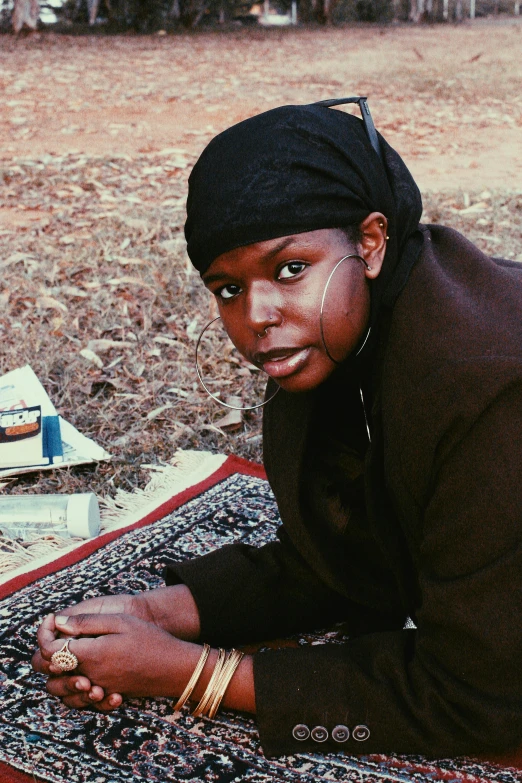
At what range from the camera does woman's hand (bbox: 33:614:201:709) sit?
1991 mm

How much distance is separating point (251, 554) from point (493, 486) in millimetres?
980

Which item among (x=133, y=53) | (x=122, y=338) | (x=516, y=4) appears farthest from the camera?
(x=516, y=4)

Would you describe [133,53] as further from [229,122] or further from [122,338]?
[122,338]

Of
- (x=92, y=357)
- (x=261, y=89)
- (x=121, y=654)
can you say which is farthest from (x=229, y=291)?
(x=261, y=89)

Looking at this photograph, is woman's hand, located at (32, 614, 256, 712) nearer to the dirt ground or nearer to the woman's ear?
the woman's ear

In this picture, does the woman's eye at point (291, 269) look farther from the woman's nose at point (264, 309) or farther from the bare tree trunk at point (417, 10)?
the bare tree trunk at point (417, 10)

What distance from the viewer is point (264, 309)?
1762mm

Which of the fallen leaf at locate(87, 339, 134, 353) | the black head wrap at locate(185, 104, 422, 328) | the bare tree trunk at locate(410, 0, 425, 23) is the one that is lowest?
the fallen leaf at locate(87, 339, 134, 353)

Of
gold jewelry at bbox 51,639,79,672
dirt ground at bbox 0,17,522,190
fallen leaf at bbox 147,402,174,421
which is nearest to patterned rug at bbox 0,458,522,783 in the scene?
gold jewelry at bbox 51,639,79,672

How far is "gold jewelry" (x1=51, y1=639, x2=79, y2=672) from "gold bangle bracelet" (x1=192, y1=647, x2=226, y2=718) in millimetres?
299

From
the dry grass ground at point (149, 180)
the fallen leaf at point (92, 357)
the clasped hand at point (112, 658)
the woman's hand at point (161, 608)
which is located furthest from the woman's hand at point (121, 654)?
the fallen leaf at point (92, 357)

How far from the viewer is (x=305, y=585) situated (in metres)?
2.40

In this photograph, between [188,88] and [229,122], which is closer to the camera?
[229,122]

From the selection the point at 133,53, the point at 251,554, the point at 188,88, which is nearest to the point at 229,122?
the point at 188,88
